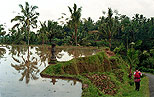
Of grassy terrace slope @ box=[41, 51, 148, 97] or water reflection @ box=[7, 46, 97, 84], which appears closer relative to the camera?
grassy terrace slope @ box=[41, 51, 148, 97]

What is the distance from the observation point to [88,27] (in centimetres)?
5662

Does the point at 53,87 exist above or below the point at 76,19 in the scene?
below

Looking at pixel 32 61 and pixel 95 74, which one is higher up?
pixel 32 61

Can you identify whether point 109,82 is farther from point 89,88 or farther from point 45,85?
point 45,85

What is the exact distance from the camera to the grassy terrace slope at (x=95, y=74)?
32.1ft

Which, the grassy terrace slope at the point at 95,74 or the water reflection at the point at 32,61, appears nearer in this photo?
the grassy terrace slope at the point at 95,74

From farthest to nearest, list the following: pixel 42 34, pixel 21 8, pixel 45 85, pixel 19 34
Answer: pixel 19 34, pixel 42 34, pixel 21 8, pixel 45 85

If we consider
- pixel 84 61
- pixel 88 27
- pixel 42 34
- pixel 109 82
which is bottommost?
pixel 109 82

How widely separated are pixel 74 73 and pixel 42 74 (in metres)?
2.24

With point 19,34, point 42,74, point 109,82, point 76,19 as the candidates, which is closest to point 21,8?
point 76,19

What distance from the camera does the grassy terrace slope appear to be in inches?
386

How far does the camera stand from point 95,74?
1238 cm

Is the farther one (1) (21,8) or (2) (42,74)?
(1) (21,8)

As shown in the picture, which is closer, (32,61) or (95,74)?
(95,74)
